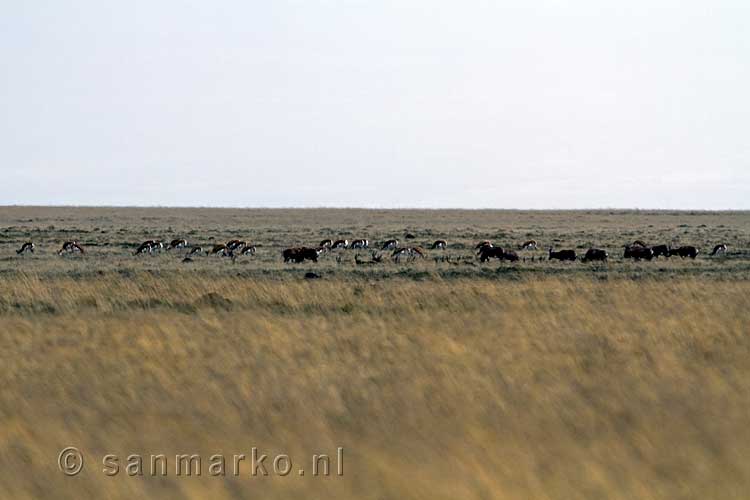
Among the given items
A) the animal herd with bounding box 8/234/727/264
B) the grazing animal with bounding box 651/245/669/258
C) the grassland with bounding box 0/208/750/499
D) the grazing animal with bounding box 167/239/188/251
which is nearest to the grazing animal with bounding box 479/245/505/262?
the animal herd with bounding box 8/234/727/264

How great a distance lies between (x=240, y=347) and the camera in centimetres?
865

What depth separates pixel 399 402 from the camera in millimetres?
6230

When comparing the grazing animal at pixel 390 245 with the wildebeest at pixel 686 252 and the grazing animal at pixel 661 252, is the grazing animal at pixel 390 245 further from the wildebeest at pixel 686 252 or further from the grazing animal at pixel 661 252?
the wildebeest at pixel 686 252

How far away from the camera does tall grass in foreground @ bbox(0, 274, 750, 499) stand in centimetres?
466

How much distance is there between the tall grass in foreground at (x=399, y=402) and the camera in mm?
4660

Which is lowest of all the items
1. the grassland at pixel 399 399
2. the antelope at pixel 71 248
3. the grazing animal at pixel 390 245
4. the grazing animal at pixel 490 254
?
the antelope at pixel 71 248

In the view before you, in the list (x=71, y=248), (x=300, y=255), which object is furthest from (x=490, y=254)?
(x=71, y=248)

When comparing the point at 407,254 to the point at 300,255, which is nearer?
the point at 300,255

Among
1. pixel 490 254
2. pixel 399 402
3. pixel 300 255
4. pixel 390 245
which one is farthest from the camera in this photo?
pixel 390 245

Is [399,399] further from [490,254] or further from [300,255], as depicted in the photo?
[490,254]

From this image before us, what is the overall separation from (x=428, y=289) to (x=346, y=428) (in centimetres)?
1072

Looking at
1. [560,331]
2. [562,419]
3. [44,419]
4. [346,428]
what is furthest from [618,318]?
[44,419]

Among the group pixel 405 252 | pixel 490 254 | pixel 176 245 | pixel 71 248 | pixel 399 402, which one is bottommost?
pixel 71 248

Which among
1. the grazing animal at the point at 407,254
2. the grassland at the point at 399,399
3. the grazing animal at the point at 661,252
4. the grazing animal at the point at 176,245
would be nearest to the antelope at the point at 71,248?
the grazing animal at the point at 176,245
